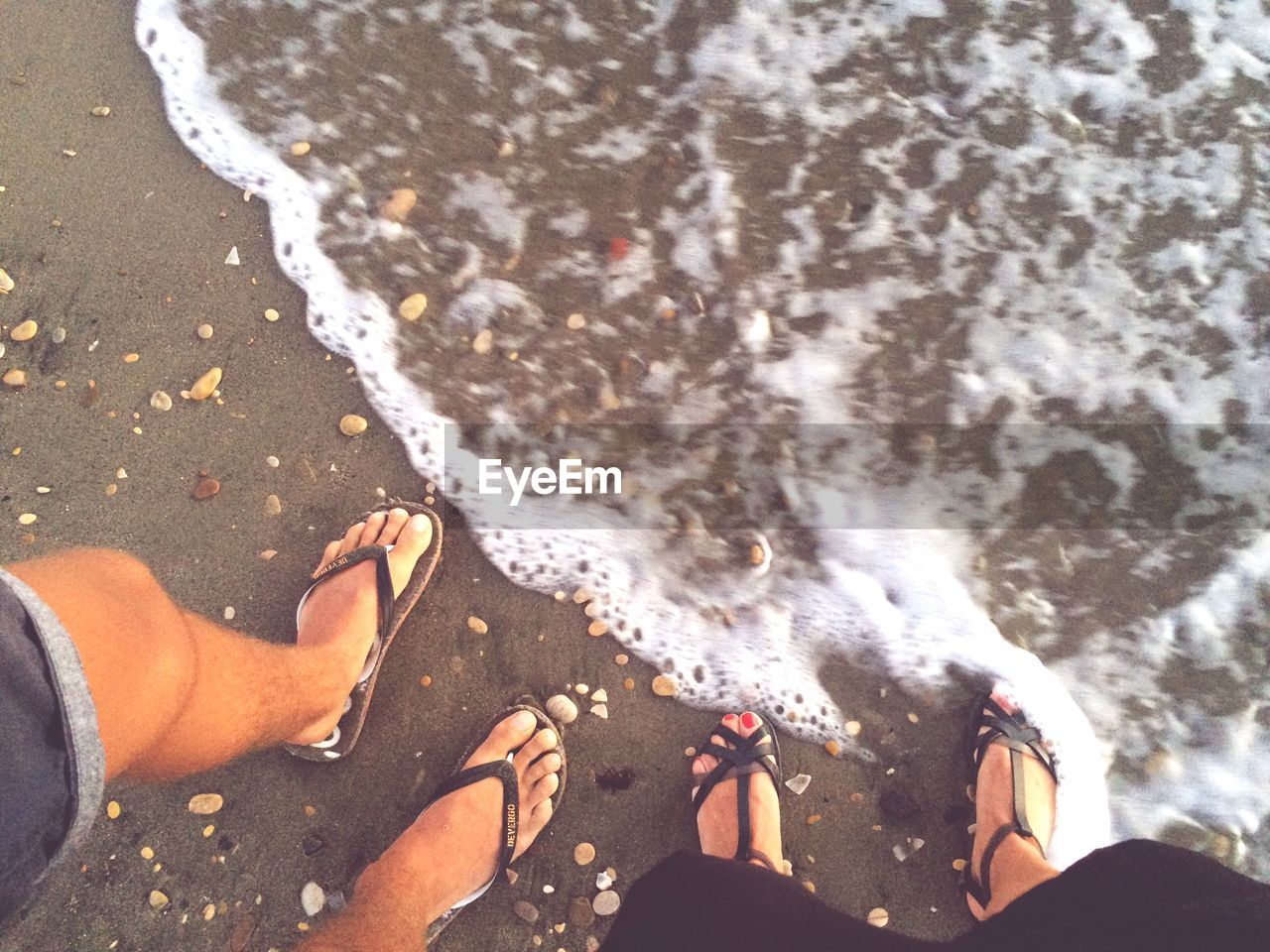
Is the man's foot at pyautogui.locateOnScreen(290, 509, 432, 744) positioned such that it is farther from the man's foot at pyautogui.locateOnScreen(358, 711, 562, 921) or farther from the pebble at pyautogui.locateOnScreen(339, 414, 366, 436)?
the man's foot at pyautogui.locateOnScreen(358, 711, 562, 921)

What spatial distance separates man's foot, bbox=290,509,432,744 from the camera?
2.07 m

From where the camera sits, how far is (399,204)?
97.7 inches

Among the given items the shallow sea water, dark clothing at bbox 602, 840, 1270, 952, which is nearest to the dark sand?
the shallow sea water

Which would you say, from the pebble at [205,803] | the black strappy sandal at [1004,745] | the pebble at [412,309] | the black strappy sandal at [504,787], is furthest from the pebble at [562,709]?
the pebble at [412,309]

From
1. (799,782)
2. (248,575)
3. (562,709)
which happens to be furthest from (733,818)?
(248,575)

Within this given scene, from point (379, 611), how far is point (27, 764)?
1.08 m

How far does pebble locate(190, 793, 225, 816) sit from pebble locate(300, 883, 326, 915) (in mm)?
321

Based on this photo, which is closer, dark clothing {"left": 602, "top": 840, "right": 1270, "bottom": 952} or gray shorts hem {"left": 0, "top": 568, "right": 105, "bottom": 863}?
gray shorts hem {"left": 0, "top": 568, "right": 105, "bottom": 863}

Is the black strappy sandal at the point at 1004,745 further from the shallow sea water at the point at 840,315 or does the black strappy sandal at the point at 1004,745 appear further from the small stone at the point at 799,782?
the small stone at the point at 799,782

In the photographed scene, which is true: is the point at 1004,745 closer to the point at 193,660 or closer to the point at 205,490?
the point at 193,660

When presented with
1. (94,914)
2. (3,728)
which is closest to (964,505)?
(3,728)

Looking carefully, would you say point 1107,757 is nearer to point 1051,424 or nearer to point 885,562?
point 885,562

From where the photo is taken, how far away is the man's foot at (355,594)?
2.07 metres

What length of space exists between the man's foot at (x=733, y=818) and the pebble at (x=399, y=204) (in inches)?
76.8
